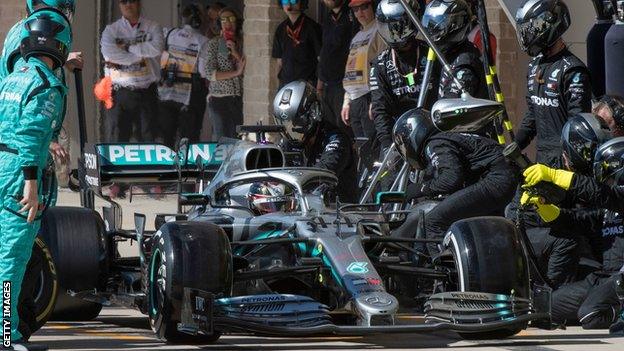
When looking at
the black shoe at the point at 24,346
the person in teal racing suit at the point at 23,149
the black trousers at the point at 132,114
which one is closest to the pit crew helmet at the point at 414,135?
the person in teal racing suit at the point at 23,149

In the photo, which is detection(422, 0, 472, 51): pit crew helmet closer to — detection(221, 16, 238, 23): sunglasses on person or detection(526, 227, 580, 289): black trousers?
detection(526, 227, 580, 289): black trousers

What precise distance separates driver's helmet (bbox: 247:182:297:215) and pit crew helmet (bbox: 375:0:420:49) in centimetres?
263

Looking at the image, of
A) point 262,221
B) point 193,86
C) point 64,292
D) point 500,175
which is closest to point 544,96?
point 500,175

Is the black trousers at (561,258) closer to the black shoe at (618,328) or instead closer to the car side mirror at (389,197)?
the black shoe at (618,328)

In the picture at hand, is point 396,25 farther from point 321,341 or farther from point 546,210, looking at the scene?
point 321,341

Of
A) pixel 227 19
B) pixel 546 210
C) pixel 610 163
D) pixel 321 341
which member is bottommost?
pixel 321 341

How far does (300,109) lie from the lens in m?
13.4

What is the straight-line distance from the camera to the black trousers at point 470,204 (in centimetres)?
1226

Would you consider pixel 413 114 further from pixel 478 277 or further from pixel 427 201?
pixel 478 277

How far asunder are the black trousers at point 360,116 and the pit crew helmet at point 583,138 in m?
5.07

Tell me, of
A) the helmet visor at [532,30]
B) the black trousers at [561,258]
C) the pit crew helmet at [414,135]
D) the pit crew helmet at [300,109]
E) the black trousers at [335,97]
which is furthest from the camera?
the black trousers at [335,97]

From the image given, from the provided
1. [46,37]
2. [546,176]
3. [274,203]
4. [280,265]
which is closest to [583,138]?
[546,176]

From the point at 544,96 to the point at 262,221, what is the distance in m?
2.59

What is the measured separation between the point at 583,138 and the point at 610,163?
561mm
